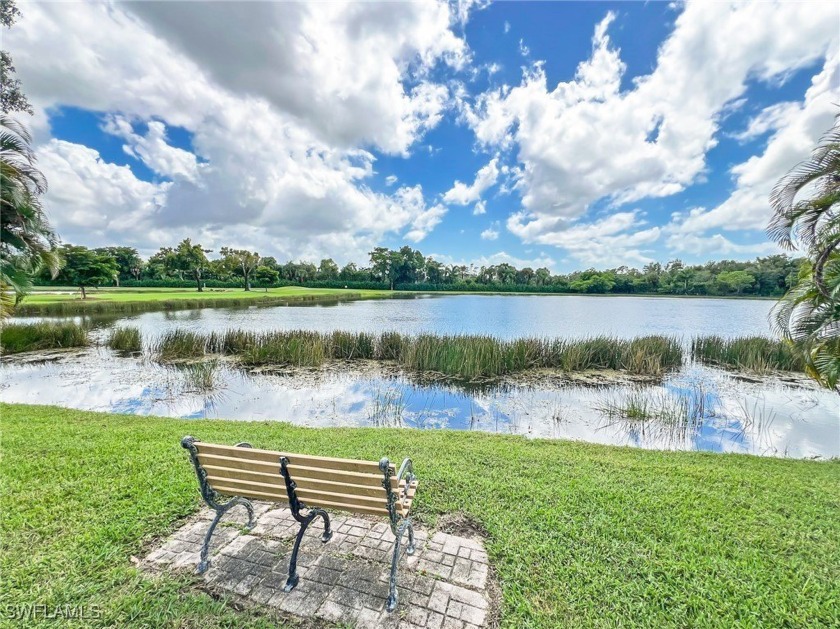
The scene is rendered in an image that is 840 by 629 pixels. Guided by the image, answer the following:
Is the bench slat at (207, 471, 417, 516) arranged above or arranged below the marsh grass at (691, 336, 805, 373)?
above

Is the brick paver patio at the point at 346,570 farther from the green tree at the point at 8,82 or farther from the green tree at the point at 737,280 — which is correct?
the green tree at the point at 737,280

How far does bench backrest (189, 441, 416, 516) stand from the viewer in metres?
2.01

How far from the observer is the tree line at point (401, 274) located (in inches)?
1657

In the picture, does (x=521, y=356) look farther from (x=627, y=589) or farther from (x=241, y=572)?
(x=241, y=572)

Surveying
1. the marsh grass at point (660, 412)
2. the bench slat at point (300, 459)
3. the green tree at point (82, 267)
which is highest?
the green tree at point (82, 267)

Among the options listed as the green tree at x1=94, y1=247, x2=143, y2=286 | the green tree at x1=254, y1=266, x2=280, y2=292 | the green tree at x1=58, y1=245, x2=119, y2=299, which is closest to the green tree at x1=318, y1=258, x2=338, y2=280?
the green tree at x1=254, y1=266, x2=280, y2=292

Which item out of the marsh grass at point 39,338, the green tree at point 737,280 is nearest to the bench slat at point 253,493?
the marsh grass at point 39,338

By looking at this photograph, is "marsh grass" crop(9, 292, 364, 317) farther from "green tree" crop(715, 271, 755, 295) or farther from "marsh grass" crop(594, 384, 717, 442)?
"green tree" crop(715, 271, 755, 295)

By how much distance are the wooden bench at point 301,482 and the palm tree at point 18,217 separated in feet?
20.0

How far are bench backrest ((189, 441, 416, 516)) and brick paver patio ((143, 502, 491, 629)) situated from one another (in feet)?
1.53

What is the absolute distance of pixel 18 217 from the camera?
573 cm

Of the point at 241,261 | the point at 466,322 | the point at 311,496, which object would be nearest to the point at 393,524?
the point at 311,496

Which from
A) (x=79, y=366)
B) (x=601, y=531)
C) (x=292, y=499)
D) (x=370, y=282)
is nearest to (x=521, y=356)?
(x=601, y=531)

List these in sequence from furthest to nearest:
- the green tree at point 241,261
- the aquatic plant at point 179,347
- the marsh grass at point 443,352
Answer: the green tree at point 241,261
the aquatic plant at point 179,347
the marsh grass at point 443,352
